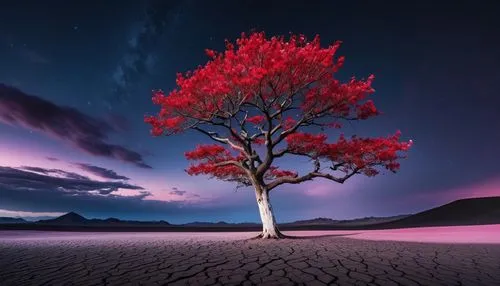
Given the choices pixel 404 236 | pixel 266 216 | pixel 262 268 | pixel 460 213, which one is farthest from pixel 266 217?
pixel 460 213

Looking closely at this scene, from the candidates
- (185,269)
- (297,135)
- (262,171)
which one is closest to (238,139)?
(262,171)

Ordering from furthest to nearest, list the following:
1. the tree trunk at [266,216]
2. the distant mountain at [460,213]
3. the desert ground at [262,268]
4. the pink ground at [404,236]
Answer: the distant mountain at [460,213], the tree trunk at [266,216], the pink ground at [404,236], the desert ground at [262,268]

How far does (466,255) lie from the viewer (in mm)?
7656

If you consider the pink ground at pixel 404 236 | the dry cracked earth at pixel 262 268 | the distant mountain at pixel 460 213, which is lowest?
the dry cracked earth at pixel 262 268

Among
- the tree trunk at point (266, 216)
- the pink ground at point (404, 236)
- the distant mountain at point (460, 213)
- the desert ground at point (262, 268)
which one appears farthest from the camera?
the distant mountain at point (460, 213)

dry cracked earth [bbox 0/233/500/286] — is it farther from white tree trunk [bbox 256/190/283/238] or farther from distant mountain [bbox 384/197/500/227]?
distant mountain [bbox 384/197/500/227]

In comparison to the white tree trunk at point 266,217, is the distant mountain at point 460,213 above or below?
above

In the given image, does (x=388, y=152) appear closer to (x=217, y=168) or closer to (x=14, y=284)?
(x=217, y=168)

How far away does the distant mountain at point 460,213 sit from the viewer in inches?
1280

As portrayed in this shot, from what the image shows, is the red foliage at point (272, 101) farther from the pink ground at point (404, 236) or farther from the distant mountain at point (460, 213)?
the distant mountain at point (460, 213)

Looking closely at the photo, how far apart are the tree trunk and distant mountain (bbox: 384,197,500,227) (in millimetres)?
26291

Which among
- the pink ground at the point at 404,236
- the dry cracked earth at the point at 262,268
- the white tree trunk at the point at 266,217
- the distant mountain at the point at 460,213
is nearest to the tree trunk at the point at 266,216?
the white tree trunk at the point at 266,217

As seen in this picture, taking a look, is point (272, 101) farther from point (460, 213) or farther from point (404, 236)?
point (460, 213)

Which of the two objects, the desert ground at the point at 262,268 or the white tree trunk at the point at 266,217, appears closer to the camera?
the desert ground at the point at 262,268
